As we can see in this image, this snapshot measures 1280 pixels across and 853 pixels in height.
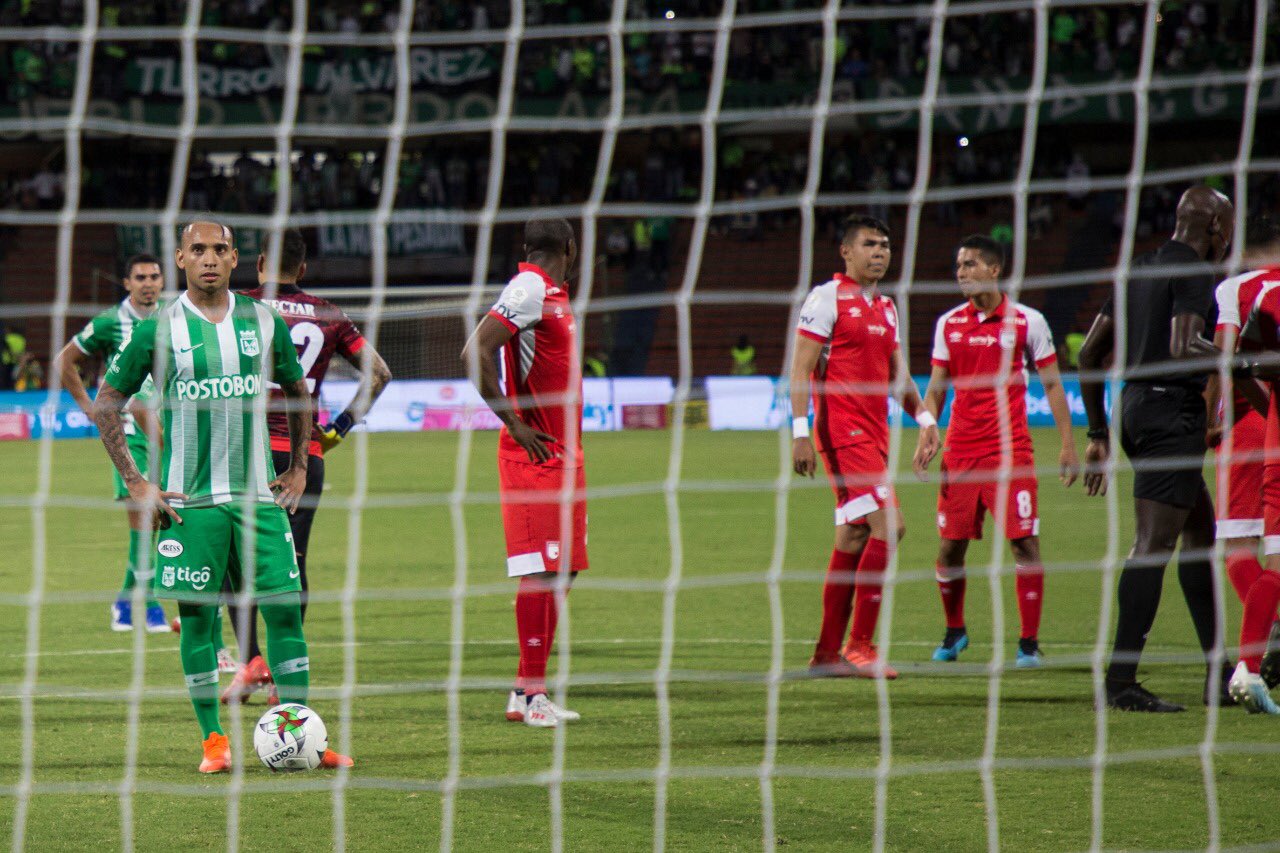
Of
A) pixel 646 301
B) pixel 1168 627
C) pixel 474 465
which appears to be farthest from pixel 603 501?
pixel 646 301

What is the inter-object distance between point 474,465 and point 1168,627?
11722 millimetres

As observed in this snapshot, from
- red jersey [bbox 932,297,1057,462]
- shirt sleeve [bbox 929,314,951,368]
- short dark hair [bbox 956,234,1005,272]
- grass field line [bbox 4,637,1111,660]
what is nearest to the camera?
short dark hair [bbox 956,234,1005,272]

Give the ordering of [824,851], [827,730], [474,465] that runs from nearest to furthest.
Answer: [824,851] → [827,730] → [474,465]

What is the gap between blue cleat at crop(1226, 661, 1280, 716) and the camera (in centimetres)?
545

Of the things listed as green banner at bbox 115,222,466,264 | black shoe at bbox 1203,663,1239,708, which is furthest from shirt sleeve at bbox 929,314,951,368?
green banner at bbox 115,222,466,264

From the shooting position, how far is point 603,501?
49.7 ft

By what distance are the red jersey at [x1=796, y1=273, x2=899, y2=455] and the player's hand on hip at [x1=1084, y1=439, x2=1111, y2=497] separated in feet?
3.06

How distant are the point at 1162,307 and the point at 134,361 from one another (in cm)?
364

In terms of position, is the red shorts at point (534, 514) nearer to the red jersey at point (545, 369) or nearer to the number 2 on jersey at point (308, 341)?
the red jersey at point (545, 369)

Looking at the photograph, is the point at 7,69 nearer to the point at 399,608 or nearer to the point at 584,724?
the point at 399,608

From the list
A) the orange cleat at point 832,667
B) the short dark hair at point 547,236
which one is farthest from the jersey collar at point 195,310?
the orange cleat at point 832,667

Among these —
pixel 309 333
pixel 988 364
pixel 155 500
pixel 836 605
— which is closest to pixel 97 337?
pixel 155 500

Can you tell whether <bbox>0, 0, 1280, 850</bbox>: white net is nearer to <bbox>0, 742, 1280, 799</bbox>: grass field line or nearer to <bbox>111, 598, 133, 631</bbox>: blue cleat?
<bbox>0, 742, 1280, 799</bbox>: grass field line

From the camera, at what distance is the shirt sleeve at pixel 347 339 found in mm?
6109
